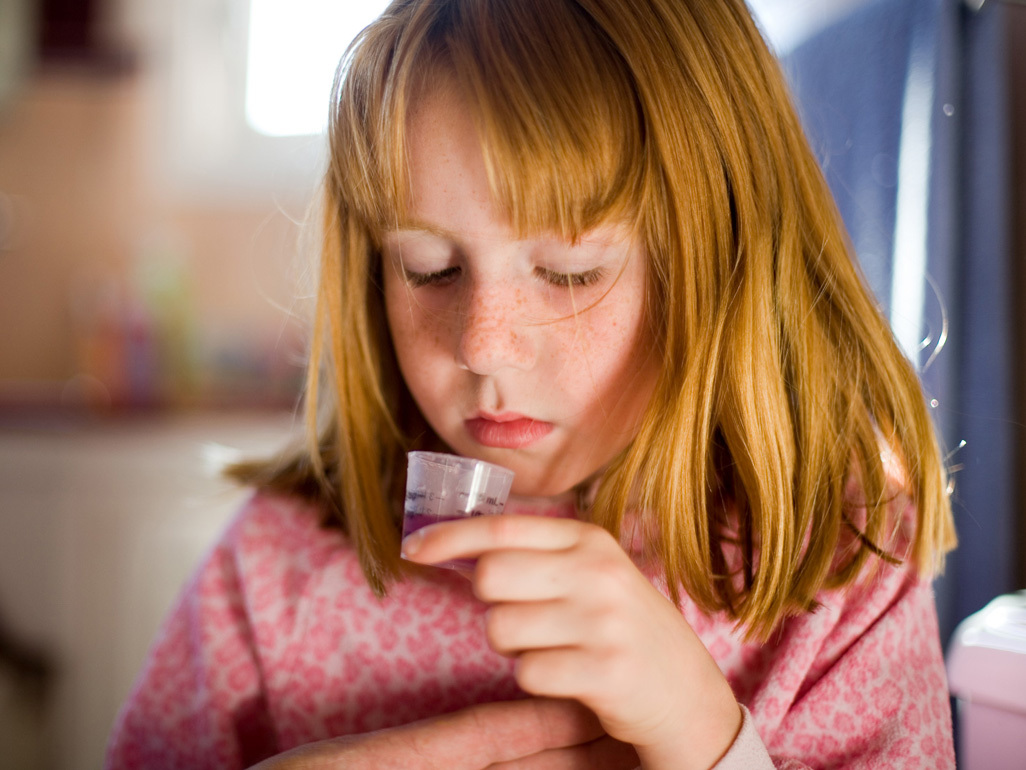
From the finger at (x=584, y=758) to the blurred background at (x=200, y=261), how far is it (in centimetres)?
35

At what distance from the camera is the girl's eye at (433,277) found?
27.1 inches

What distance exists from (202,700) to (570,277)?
1.78 ft

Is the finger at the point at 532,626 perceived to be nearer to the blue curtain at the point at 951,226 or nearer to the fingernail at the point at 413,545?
the fingernail at the point at 413,545

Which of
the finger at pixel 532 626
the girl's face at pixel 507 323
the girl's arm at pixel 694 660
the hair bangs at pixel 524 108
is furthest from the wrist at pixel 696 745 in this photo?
the hair bangs at pixel 524 108

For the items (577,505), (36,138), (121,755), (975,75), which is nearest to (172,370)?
(36,138)

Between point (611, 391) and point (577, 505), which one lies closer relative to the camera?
point (611, 391)

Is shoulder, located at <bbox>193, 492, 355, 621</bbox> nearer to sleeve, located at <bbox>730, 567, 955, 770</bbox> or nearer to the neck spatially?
the neck

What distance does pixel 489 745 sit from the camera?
0.65 meters

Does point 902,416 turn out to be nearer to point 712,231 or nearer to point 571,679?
point 712,231

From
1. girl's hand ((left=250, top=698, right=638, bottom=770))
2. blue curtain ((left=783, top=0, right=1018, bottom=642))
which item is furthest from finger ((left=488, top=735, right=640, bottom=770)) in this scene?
blue curtain ((left=783, top=0, right=1018, bottom=642))

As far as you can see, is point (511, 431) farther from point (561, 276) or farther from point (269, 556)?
point (269, 556)

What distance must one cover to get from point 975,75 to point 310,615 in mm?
767

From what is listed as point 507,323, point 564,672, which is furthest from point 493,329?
point 564,672

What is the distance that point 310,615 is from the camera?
32.2 inches
